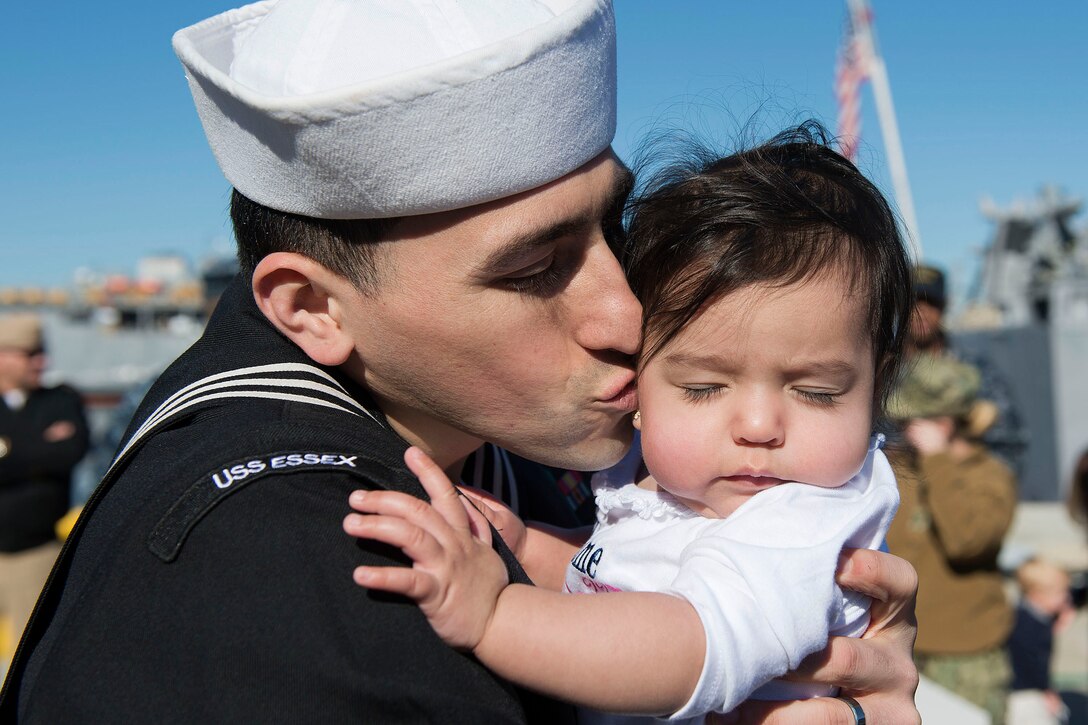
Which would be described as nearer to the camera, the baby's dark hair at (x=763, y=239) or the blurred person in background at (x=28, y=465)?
the baby's dark hair at (x=763, y=239)

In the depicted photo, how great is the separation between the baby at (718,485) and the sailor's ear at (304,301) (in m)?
0.36

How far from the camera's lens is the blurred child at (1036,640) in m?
5.14

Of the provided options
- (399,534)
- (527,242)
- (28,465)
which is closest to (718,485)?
(527,242)

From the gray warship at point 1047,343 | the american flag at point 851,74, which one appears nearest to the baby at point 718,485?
the gray warship at point 1047,343

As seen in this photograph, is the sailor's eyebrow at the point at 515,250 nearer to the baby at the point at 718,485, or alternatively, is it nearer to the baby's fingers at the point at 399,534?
the baby at the point at 718,485

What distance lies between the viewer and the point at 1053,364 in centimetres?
1471

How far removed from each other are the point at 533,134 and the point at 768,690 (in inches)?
41.2

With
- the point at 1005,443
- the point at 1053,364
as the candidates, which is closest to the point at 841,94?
the point at 1053,364

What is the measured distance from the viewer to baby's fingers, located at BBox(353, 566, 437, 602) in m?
1.21

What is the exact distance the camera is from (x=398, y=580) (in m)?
1.23

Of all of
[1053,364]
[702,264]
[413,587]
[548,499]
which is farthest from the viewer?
[1053,364]

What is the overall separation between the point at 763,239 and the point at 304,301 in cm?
83

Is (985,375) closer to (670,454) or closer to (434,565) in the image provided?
(670,454)

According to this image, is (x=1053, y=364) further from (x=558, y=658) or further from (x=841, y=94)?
(x=558, y=658)
